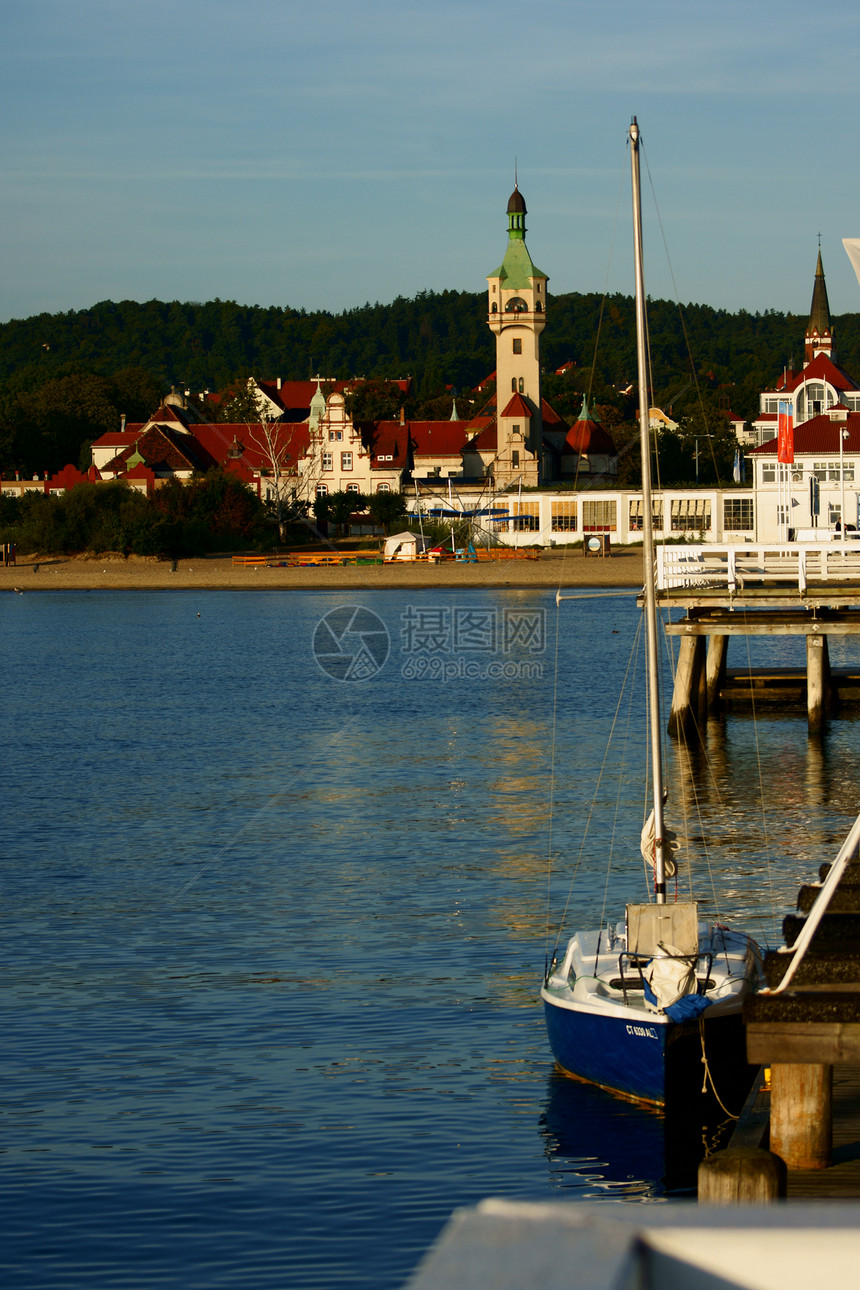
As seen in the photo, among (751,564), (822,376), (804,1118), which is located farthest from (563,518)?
(804,1118)

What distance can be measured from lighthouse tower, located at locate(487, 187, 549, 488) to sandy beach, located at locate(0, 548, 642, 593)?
838 inches

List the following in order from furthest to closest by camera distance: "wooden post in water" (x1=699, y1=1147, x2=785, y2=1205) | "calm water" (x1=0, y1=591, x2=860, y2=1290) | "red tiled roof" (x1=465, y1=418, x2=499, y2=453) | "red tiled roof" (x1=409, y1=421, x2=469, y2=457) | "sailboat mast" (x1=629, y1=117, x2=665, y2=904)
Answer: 1. "red tiled roof" (x1=465, y1=418, x2=499, y2=453)
2. "red tiled roof" (x1=409, y1=421, x2=469, y2=457)
3. "sailboat mast" (x1=629, y1=117, x2=665, y2=904)
4. "calm water" (x1=0, y1=591, x2=860, y2=1290)
5. "wooden post in water" (x1=699, y1=1147, x2=785, y2=1205)

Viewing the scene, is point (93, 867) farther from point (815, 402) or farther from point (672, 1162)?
point (815, 402)

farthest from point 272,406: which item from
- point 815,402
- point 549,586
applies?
point 815,402

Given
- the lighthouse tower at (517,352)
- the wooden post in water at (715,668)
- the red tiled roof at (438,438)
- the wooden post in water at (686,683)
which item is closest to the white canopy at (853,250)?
the wooden post in water at (686,683)

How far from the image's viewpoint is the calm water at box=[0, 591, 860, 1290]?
37.7ft

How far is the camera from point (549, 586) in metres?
103

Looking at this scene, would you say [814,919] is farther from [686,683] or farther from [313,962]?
[686,683]

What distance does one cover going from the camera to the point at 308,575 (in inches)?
4163

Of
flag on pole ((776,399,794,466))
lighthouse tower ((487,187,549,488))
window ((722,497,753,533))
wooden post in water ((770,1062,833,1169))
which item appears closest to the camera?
wooden post in water ((770,1062,833,1169))

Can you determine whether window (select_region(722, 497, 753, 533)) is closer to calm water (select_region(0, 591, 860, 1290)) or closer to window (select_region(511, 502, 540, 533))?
window (select_region(511, 502, 540, 533))

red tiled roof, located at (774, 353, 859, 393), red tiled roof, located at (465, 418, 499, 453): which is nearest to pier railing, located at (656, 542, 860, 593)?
red tiled roof, located at (774, 353, 859, 393)

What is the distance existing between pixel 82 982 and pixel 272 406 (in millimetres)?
154964

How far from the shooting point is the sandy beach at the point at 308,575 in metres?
103
